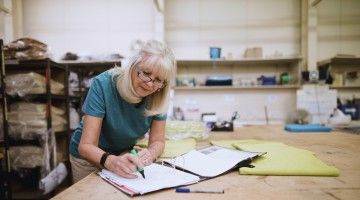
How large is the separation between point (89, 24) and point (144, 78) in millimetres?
3751

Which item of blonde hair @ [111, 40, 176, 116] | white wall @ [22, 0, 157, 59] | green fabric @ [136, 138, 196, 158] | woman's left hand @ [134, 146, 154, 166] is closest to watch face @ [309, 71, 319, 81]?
white wall @ [22, 0, 157, 59]

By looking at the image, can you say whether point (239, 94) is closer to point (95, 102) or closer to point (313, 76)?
point (313, 76)

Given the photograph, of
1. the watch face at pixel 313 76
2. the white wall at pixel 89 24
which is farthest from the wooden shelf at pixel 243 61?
the white wall at pixel 89 24

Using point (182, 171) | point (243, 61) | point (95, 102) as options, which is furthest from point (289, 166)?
point (243, 61)

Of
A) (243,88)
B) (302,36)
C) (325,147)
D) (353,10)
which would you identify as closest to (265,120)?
(243,88)

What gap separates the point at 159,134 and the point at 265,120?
3276mm

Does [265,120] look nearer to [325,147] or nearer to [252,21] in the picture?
[252,21]

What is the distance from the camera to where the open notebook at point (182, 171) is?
32.4 inches

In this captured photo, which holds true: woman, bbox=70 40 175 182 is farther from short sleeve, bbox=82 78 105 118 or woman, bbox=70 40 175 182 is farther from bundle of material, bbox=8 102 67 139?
bundle of material, bbox=8 102 67 139

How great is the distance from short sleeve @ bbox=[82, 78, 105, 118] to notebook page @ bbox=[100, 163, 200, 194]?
0.89 feet

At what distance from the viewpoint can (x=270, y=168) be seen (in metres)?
0.97

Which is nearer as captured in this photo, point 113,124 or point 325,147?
point 113,124

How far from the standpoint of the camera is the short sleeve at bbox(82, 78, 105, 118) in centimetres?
114

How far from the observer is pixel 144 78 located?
1167 mm
